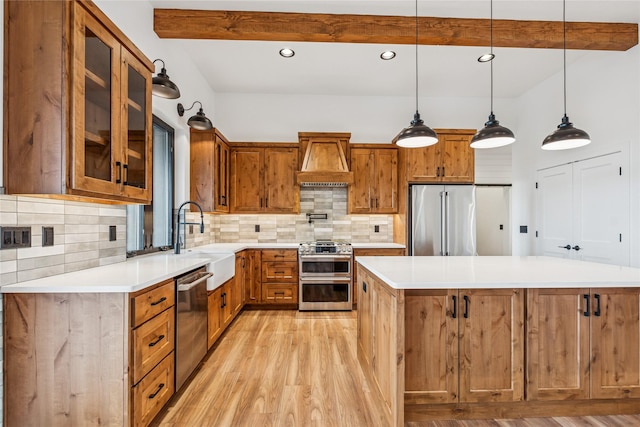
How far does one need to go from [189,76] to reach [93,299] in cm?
303

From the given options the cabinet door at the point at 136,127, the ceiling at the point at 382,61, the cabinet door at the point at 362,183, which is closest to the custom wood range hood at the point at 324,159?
the cabinet door at the point at 362,183

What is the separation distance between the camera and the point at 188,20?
2.92 metres

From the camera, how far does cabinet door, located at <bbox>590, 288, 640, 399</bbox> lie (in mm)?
1945

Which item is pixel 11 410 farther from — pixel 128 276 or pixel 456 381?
pixel 456 381

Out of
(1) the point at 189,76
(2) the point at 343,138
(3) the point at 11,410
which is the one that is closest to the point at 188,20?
(1) the point at 189,76

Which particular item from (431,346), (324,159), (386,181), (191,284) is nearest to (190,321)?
(191,284)

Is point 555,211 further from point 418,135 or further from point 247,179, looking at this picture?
point 247,179

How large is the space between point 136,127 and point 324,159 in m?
2.68

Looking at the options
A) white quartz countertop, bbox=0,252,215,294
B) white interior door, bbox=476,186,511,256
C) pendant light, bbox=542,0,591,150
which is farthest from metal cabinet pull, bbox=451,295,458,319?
white interior door, bbox=476,186,511,256

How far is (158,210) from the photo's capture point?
Answer: 11.0 feet

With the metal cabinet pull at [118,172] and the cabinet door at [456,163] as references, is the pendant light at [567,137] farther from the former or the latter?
the metal cabinet pull at [118,172]

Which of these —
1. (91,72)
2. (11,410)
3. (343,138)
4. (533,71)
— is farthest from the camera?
(343,138)

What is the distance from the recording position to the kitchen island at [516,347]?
6.17ft

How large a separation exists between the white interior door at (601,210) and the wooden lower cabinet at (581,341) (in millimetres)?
1857
